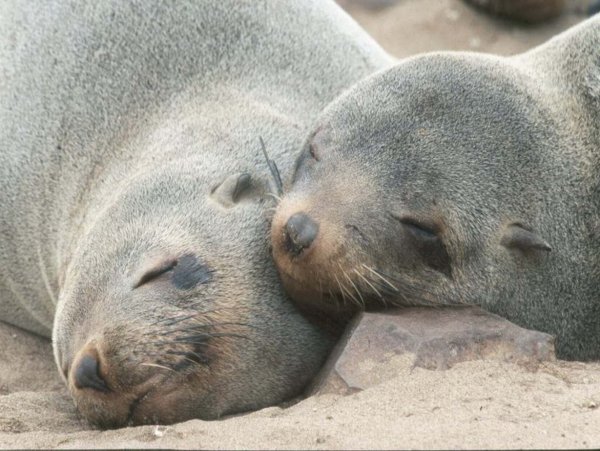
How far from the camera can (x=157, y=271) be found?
4453 millimetres

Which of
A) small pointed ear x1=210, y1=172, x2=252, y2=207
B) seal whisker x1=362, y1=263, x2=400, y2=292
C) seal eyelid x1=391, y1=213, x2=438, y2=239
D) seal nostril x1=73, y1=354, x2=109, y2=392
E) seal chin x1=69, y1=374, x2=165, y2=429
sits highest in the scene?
seal eyelid x1=391, y1=213, x2=438, y2=239

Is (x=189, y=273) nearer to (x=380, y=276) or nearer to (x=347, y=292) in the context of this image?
(x=347, y=292)

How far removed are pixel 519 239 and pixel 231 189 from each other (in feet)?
4.29

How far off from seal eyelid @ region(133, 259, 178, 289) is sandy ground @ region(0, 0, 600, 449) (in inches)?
25.3

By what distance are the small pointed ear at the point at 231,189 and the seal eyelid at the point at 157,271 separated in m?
0.51

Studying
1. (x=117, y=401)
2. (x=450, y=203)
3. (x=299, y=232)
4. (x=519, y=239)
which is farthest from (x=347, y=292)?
(x=117, y=401)

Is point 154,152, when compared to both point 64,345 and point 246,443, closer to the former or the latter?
point 64,345

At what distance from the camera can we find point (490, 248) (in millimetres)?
4633

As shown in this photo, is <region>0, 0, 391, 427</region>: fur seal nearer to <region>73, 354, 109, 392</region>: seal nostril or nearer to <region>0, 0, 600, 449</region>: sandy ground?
<region>73, 354, 109, 392</region>: seal nostril

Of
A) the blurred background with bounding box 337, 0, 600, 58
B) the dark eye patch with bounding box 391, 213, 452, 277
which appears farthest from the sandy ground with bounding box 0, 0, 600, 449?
the blurred background with bounding box 337, 0, 600, 58

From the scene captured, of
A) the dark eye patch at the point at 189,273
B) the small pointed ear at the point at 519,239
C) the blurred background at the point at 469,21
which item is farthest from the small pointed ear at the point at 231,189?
the blurred background at the point at 469,21

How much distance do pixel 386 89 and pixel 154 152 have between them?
1.27 m

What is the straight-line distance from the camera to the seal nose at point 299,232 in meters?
4.35

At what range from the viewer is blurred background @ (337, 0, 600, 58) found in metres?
11.8
